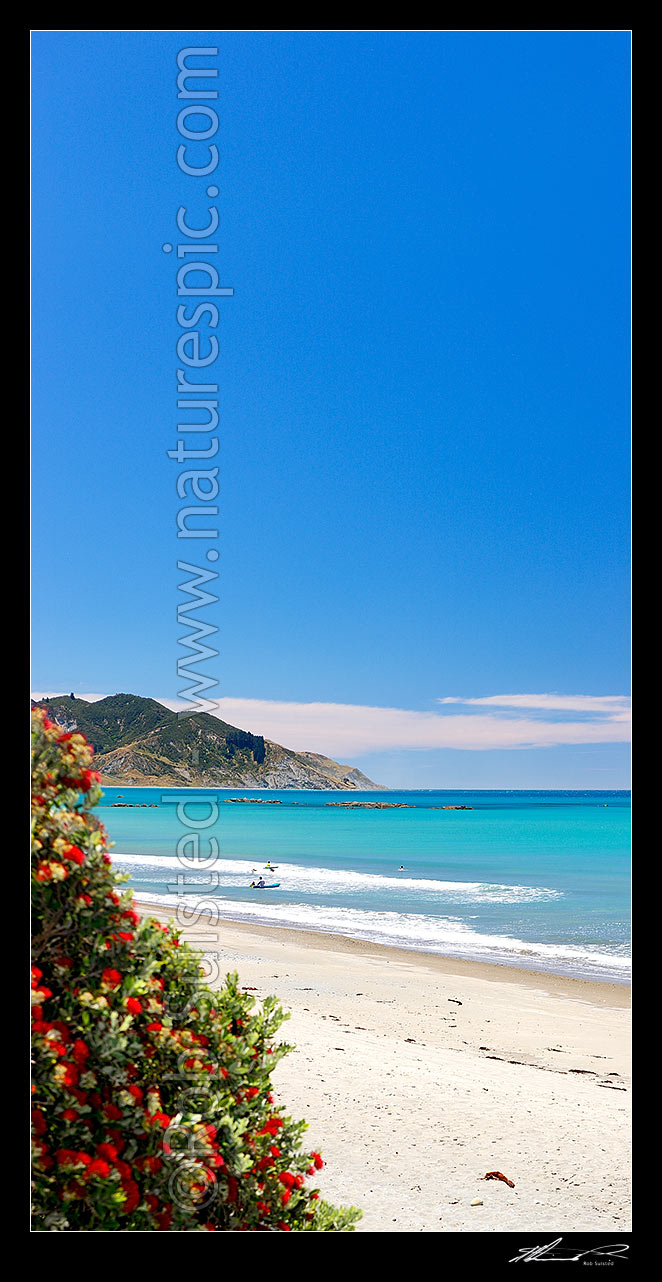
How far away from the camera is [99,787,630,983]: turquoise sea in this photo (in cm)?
1166

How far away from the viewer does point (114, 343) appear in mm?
3705

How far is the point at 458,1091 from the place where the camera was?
5012 millimetres

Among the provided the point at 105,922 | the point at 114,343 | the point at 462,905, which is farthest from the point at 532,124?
the point at 462,905

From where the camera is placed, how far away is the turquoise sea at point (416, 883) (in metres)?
11.7

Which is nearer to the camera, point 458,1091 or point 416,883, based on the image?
point 458,1091

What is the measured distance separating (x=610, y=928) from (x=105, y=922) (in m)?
14.5
